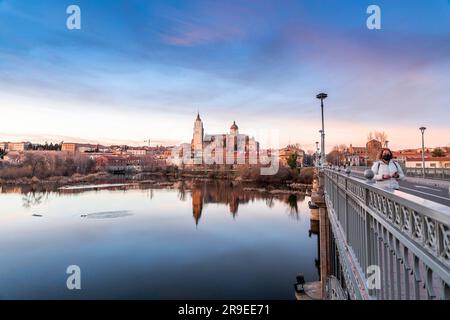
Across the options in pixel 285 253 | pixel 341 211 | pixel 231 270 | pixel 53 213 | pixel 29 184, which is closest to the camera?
pixel 341 211

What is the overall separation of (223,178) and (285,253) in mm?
50408

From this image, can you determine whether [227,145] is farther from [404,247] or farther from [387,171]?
[404,247]

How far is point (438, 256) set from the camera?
4.36 feet

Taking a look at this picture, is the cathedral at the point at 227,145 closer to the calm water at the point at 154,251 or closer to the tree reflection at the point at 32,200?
the tree reflection at the point at 32,200

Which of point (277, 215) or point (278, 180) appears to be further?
point (278, 180)

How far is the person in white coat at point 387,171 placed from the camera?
268cm

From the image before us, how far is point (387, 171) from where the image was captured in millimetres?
2742

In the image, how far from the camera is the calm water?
12.1 meters

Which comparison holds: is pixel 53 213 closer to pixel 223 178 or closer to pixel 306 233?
pixel 306 233

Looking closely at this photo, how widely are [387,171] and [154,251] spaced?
51.9 feet

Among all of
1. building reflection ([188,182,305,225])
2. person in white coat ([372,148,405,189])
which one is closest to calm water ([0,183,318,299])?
building reflection ([188,182,305,225])

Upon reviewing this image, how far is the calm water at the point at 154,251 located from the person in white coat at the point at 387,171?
32.4 ft

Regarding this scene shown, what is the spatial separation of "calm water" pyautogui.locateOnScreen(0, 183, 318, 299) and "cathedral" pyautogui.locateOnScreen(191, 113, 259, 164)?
51.3m
